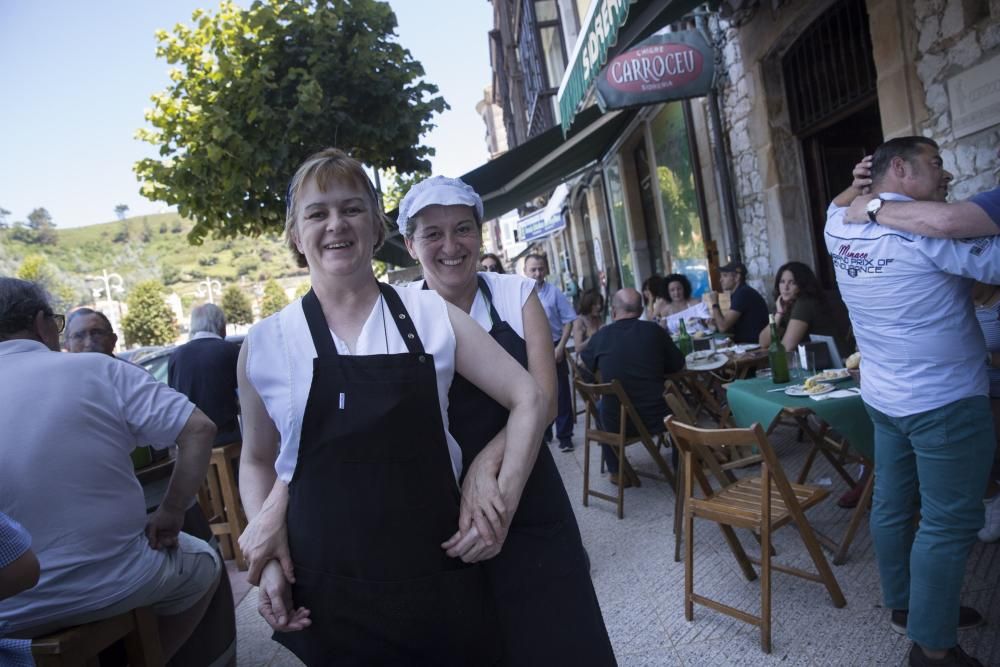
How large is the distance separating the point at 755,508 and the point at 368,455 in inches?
83.0

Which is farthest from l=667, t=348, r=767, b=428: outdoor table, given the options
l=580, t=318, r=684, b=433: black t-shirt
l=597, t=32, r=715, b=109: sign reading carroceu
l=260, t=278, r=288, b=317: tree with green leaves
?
l=260, t=278, r=288, b=317: tree with green leaves

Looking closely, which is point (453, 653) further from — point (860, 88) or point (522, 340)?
point (860, 88)

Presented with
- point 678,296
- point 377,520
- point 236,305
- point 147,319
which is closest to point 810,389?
point 377,520

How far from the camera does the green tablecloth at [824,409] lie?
2.86m

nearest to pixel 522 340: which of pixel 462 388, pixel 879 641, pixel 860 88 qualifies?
pixel 462 388

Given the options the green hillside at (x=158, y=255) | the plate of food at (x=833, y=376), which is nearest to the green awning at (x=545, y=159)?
the plate of food at (x=833, y=376)

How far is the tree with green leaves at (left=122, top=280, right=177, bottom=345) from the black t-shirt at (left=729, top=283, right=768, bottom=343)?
120 feet

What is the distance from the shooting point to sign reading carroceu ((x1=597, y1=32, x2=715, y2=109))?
604 centimetres

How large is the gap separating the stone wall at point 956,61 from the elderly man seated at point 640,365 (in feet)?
6.52

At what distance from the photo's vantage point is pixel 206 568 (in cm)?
237

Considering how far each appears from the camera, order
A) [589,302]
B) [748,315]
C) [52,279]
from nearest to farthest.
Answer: [748,315]
[589,302]
[52,279]

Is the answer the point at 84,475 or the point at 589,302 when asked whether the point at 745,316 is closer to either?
the point at 589,302

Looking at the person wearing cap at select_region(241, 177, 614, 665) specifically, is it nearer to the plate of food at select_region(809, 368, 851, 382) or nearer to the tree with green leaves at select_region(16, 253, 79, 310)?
the plate of food at select_region(809, 368, 851, 382)

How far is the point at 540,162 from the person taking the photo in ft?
29.9
